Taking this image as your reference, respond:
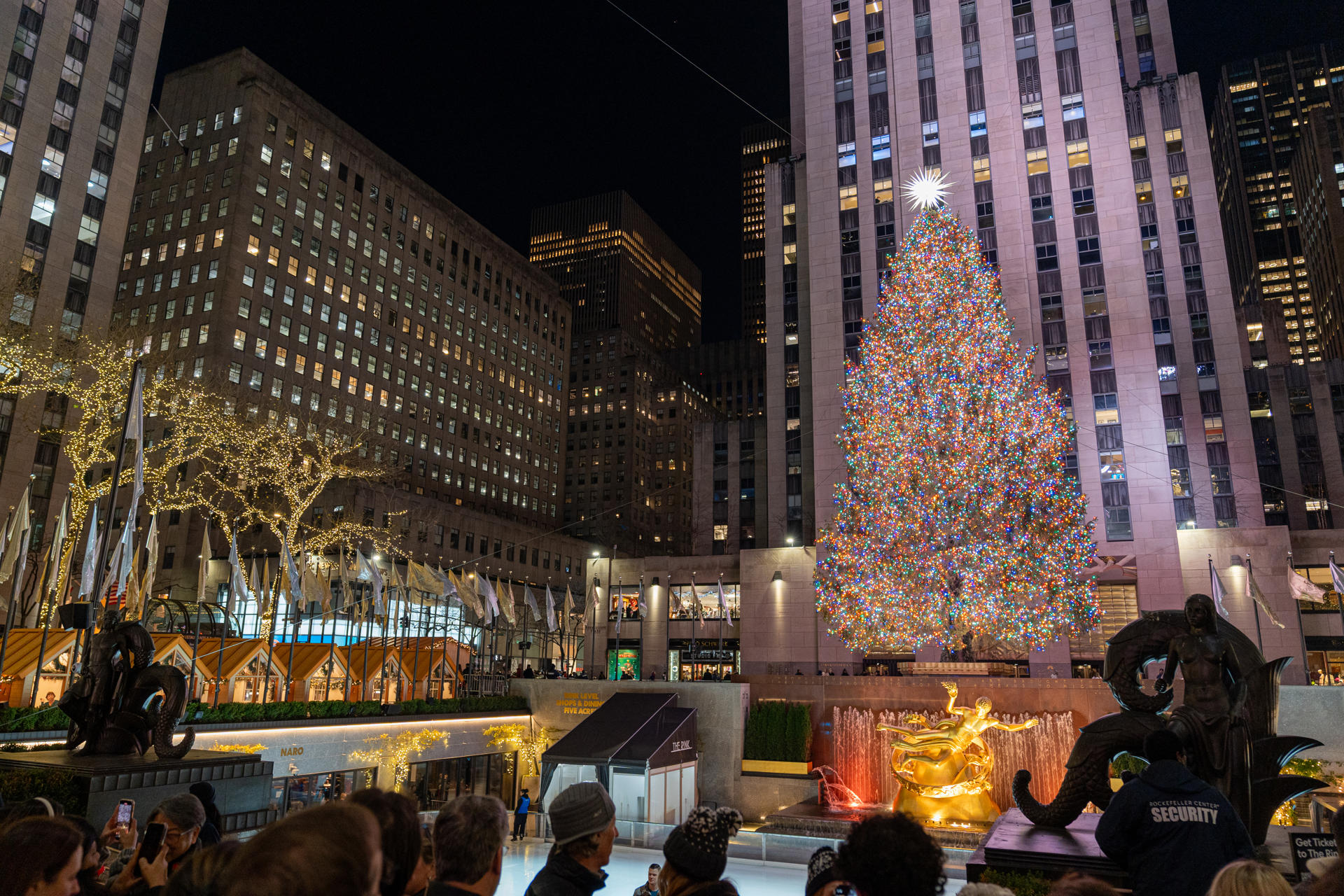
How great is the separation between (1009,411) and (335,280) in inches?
2944

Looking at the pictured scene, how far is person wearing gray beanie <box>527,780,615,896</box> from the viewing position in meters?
4.39

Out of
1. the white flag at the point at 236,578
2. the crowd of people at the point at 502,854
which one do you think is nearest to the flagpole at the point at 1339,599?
the crowd of people at the point at 502,854

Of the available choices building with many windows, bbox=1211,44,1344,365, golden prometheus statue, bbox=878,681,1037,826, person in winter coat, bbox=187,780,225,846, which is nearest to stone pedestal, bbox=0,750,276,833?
person in winter coat, bbox=187,780,225,846

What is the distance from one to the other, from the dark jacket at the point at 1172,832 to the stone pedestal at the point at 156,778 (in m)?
11.6

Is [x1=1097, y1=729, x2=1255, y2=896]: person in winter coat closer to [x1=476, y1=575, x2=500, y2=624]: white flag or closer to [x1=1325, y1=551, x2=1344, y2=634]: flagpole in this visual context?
[x1=1325, y1=551, x2=1344, y2=634]: flagpole

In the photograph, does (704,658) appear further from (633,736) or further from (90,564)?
(90,564)

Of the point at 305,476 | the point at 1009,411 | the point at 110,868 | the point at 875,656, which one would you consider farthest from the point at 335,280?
the point at 110,868

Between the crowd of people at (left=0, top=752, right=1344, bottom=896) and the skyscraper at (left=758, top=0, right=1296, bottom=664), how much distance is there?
4182 cm

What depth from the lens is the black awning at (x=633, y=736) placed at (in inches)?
1046

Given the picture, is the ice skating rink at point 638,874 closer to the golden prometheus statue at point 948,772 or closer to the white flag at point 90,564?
the golden prometheus statue at point 948,772

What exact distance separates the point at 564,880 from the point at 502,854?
765 millimetres

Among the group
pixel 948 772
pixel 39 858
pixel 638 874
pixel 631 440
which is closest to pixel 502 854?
pixel 39 858

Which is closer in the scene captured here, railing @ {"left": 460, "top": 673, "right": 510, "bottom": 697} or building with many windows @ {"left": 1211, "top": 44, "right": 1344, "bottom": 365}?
railing @ {"left": 460, "top": 673, "right": 510, "bottom": 697}

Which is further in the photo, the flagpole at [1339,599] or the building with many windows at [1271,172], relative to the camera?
the building with many windows at [1271,172]
